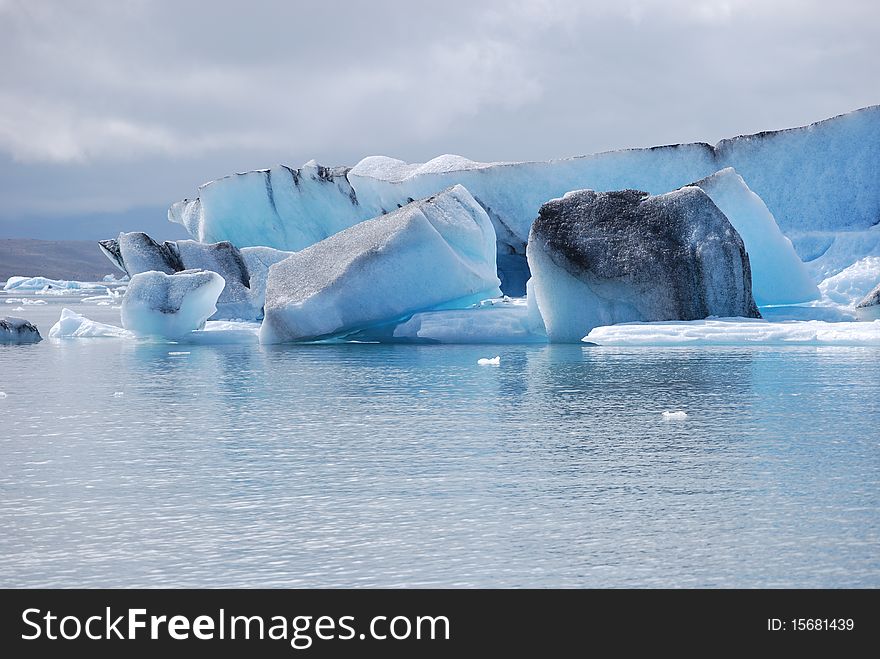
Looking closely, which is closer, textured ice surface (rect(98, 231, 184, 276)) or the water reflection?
the water reflection

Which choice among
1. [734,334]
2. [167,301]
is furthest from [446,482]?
[167,301]

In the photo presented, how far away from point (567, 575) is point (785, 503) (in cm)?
118

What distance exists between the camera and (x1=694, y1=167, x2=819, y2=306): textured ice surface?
13.5 m

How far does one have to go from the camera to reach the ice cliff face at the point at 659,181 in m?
16.1

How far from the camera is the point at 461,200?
43.9 feet

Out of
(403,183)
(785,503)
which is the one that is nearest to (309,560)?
(785,503)

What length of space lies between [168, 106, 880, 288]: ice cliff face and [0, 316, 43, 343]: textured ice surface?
7.13m

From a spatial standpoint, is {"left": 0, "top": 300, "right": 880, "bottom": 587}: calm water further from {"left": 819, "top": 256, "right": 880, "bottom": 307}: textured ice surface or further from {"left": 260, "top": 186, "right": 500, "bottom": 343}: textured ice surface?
{"left": 819, "top": 256, "right": 880, "bottom": 307}: textured ice surface

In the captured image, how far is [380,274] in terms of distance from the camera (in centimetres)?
1217

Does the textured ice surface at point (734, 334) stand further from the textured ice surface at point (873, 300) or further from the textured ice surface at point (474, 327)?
the textured ice surface at point (474, 327)

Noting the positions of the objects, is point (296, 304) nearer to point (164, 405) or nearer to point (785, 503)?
point (164, 405)

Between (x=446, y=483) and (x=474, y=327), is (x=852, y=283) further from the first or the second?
(x=446, y=483)

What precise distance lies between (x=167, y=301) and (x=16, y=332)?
221 centimetres

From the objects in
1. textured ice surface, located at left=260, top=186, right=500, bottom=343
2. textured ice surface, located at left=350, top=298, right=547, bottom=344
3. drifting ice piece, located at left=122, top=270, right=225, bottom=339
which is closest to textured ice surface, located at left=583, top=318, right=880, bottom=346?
textured ice surface, located at left=350, top=298, right=547, bottom=344
